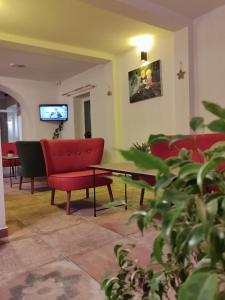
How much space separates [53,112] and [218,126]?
271 inches

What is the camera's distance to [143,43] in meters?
4.52

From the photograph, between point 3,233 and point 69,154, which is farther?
point 69,154

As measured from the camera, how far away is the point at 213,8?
3.39 m

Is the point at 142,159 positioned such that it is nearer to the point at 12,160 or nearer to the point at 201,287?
the point at 201,287

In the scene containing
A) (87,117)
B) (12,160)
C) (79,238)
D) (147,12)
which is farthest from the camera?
(87,117)

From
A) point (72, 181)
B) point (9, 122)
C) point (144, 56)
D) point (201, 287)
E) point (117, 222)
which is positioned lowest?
point (117, 222)

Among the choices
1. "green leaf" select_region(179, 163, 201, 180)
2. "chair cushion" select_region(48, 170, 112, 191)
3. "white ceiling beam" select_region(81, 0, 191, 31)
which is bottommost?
"chair cushion" select_region(48, 170, 112, 191)

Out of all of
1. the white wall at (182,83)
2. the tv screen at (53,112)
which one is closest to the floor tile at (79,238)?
the white wall at (182,83)

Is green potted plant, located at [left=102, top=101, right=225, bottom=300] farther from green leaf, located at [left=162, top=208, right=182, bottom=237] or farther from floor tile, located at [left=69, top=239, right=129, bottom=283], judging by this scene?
floor tile, located at [left=69, top=239, right=129, bottom=283]

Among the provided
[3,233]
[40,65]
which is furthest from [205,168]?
[40,65]

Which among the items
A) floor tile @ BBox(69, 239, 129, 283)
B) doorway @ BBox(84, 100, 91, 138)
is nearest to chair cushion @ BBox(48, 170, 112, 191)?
floor tile @ BBox(69, 239, 129, 283)

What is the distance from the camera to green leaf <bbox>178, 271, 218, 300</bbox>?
38 cm

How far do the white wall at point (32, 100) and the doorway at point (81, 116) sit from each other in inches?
29.8

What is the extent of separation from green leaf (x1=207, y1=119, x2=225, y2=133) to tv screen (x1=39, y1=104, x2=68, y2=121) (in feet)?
22.4
